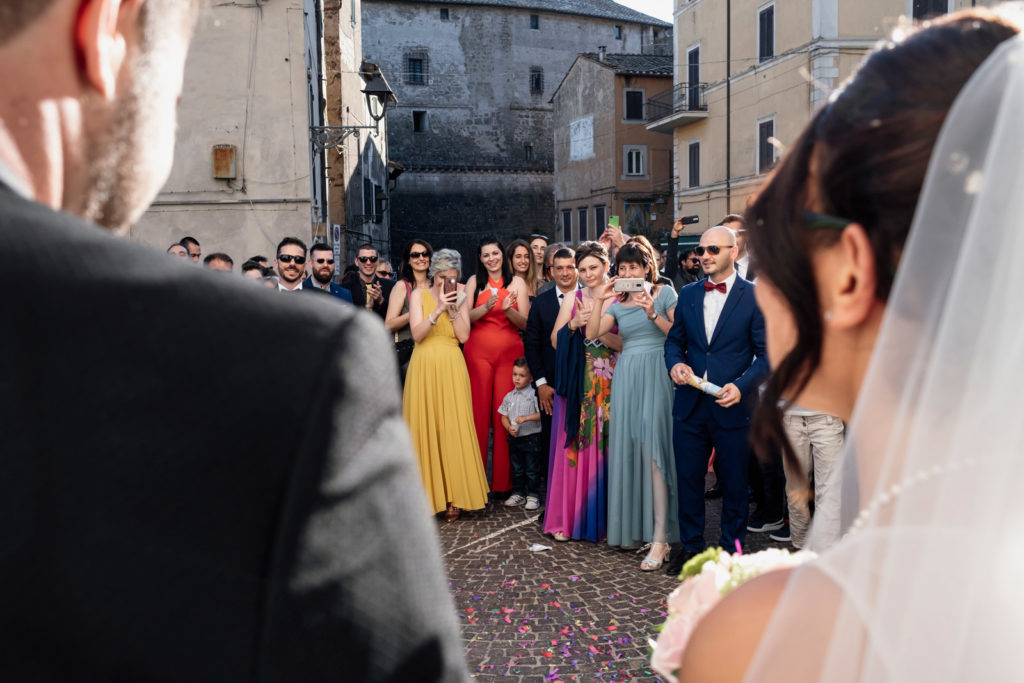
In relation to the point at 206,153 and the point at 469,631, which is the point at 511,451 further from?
the point at 206,153

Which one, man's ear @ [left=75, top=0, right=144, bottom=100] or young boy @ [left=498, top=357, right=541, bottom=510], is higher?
man's ear @ [left=75, top=0, right=144, bottom=100]

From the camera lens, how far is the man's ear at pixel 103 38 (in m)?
0.92

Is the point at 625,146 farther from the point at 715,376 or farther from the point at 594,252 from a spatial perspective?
the point at 715,376

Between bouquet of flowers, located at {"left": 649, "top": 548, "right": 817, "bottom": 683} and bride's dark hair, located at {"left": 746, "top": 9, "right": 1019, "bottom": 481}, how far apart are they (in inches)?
18.2

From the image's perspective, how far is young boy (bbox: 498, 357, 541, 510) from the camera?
7520 millimetres

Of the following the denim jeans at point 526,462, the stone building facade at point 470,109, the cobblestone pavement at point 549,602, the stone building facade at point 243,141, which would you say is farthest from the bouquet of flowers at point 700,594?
the stone building facade at point 470,109

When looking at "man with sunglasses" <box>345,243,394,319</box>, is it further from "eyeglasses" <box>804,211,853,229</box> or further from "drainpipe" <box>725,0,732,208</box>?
"drainpipe" <box>725,0,732,208</box>

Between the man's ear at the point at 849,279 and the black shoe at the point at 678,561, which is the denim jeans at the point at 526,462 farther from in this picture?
the man's ear at the point at 849,279

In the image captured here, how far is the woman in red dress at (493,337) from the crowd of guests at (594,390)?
1cm

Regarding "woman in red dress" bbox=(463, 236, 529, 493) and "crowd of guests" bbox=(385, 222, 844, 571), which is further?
"woman in red dress" bbox=(463, 236, 529, 493)

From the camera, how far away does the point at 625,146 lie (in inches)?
1359

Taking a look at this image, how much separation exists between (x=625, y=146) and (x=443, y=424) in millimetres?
A: 28972

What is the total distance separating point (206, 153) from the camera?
15289mm

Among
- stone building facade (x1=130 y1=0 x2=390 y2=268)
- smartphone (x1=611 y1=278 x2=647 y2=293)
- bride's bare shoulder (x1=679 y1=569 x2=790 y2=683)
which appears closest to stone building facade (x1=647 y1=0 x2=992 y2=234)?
stone building facade (x1=130 y1=0 x2=390 y2=268)
